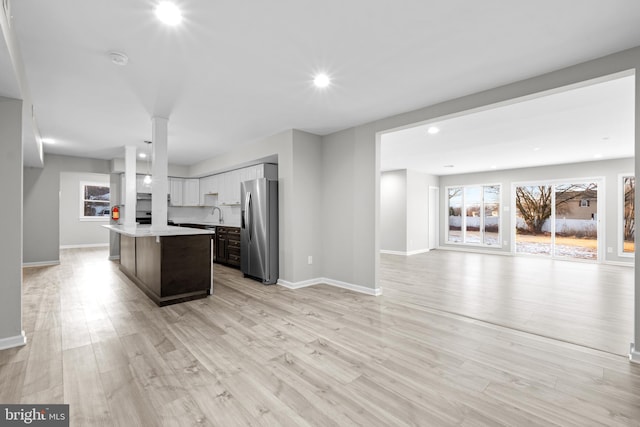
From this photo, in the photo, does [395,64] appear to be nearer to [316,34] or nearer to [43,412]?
[316,34]

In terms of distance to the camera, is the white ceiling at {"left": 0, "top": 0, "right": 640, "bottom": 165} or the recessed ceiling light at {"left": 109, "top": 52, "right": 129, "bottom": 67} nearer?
the white ceiling at {"left": 0, "top": 0, "right": 640, "bottom": 165}

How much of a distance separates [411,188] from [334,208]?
483cm

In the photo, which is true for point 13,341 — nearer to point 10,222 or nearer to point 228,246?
point 10,222

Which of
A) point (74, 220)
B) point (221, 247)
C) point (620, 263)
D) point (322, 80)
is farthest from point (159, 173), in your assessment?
point (620, 263)

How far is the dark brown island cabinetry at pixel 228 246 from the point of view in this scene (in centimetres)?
612

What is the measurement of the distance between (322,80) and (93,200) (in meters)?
10.4

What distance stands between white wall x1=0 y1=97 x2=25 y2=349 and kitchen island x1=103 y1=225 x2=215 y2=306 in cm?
121

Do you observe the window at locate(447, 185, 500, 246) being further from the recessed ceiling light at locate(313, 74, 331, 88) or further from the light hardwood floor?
the recessed ceiling light at locate(313, 74, 331, 88)

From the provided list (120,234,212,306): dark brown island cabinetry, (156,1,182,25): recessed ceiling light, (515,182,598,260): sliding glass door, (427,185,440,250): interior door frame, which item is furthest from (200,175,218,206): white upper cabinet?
(515,182,598,260): sliding glass door

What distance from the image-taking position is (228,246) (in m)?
6.41

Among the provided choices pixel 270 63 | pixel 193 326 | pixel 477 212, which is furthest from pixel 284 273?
pixel 477 212

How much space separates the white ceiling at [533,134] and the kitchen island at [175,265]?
3.44 metres

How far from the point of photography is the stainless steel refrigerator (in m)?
4.82

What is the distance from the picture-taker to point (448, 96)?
338cm
